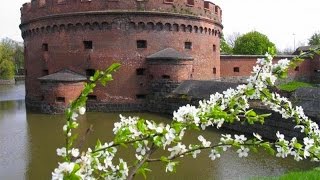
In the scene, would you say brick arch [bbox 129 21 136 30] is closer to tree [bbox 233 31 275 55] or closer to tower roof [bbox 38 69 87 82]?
tower roof [bbox 38 69 87 82]

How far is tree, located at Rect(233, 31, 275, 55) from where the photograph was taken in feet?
121

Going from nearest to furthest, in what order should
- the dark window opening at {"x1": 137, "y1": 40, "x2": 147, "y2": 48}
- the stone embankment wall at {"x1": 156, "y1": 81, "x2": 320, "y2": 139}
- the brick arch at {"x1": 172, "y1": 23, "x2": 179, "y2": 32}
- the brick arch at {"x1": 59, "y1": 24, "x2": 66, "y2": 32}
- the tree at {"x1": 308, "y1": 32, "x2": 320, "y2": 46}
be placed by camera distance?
the stone embankment wall at {"x1": 156, "y1": 81, "x2": 320, "y2": 139}, the dark window opening at {"x1": 137, "y1": 40, "x2": 147, "y2": 48}, the brick arch at {"x1": 59, "y1": 24, "x2": 66, "y2": 32}, the brick arch at {"x1": 172, "y1": 23, "x2": 179, "y2": 32}, the tree at {"x1": 308, "y1": 32, "x2": 320, "y2": 46}

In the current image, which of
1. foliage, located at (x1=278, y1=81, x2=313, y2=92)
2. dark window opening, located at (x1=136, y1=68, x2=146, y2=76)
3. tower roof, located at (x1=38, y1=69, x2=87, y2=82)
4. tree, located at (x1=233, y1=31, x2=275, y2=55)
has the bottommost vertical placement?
foliage, located at (x1=278, y1=81, x2=313, y2=92)

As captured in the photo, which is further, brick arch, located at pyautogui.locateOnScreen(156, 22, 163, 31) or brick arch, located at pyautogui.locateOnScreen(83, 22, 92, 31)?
brick arch, located at pyautogui.locateOnScreen(156, 22, 163, 31)

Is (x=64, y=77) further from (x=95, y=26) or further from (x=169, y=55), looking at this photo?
(x=169, y=55)

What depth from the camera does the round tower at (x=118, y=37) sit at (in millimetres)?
16656

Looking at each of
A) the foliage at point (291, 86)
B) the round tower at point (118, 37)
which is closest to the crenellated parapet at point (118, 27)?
the round tower at point (118, 37)

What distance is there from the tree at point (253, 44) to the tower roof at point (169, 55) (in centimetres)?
2132

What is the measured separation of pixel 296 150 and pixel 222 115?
60 centimetres

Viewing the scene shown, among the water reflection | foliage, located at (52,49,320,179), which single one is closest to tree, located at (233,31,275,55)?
the water reflection

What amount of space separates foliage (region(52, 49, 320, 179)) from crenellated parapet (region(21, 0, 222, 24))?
14.3m

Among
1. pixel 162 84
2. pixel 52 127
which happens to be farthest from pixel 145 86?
pixel 52 127

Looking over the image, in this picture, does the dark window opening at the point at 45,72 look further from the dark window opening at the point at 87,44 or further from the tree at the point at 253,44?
the tree at the point at 253,44

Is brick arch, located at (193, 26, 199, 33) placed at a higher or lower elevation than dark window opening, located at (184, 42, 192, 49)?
higher
